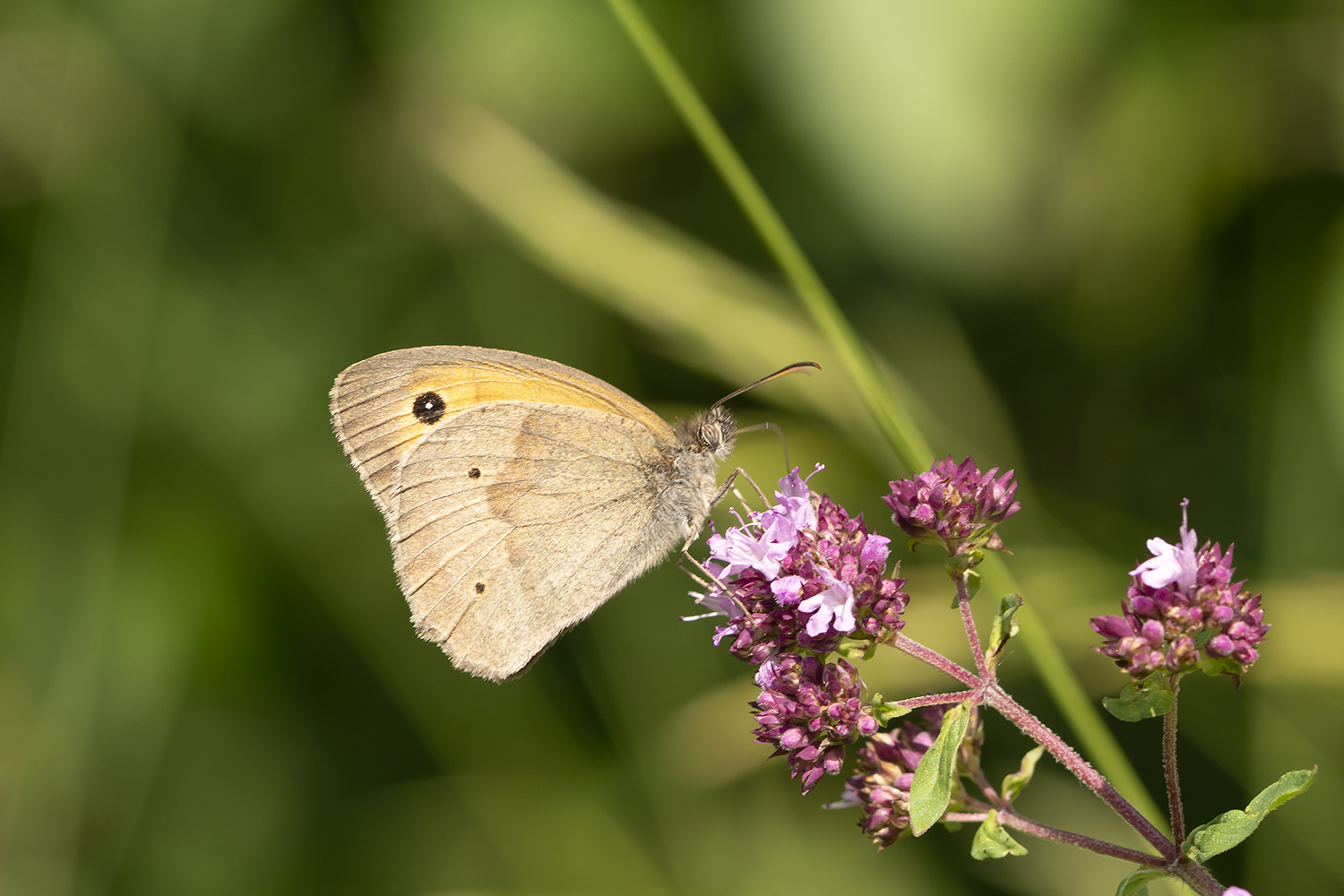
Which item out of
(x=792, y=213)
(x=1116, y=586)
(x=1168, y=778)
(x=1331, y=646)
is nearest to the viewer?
(x=1168, y=778)

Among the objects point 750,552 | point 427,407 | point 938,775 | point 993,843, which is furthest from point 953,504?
point 427,407

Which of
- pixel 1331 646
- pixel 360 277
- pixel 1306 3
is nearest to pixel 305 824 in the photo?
pixel 360 277

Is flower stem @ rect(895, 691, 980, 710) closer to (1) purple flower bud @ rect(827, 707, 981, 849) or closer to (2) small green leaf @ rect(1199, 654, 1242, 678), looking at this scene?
(1) purple flower bud @ rect(827, 707, 981, 849)

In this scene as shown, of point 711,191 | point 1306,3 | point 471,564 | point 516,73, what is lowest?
point 471,564

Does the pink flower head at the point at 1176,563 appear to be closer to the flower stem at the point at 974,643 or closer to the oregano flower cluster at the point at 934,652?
the oregano flower cluster at the point at 934,652

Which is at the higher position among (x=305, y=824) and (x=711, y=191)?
(x=711, y=191)

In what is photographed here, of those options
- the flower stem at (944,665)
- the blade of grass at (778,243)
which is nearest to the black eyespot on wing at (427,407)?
the blade of grass at (778,243)

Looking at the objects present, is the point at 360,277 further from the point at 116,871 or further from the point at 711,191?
the point at 116,871
